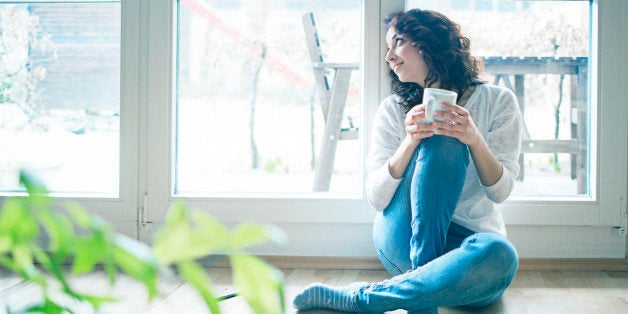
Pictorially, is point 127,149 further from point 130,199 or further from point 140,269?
point 140,269

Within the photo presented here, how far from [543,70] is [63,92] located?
1.70 meters

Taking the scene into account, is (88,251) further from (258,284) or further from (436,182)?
(436,182)

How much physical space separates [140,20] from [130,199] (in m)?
0.63

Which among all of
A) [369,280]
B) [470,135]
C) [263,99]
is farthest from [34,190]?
[263,99]

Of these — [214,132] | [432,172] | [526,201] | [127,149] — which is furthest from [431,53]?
[127,149]

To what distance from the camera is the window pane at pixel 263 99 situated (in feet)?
7.96

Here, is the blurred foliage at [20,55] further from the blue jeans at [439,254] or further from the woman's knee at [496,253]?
the woman's knee at [496,253]

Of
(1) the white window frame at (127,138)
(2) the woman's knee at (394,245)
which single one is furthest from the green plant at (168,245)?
(1) the white window frame at (127,138)

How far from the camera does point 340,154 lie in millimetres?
2477

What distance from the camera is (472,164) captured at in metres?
1.94

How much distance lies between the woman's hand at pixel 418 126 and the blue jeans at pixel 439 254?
3cm

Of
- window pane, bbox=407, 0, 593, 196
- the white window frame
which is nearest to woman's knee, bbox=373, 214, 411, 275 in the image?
window pane, bbox=407, 0, 593, 196

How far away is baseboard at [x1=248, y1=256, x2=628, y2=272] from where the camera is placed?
2.36 meters

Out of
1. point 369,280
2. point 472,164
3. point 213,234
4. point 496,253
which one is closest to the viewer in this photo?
point 213,234
